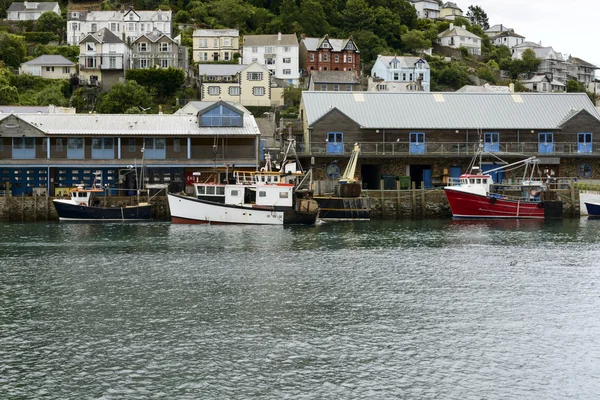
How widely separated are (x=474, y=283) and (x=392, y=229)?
1774 centimetres

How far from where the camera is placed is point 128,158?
193 feet

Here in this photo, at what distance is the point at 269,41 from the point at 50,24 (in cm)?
4158

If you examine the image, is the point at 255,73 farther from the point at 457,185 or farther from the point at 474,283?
the point at 474,283

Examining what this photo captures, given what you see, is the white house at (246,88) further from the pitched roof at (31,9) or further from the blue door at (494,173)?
the pitched roof at (31,9)

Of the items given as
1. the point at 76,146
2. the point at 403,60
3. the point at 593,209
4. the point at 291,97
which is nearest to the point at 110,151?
the point at 76,146

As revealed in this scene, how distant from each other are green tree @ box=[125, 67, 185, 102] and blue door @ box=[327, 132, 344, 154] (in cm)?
4172

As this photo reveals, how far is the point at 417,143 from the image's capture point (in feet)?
208

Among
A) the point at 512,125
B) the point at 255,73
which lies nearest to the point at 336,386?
the point at 512,125

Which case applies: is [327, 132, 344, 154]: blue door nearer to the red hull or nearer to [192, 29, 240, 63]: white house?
the red hull

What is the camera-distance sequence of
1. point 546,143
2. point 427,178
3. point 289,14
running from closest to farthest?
point 427,178
point 546,143
point 289,14

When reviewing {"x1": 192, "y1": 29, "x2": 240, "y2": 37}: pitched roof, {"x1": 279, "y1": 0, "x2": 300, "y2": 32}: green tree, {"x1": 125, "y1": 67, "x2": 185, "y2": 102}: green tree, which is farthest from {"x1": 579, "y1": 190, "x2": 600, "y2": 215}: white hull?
{"x1": 279, "y1": 0, "x2": 300, "y2": 32}: green tree

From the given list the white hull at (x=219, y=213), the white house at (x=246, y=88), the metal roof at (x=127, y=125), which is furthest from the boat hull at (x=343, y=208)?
the white house at (x=246, y=88)

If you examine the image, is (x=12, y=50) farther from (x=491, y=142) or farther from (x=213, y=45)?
(x=491, y=142)

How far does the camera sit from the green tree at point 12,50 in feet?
372
